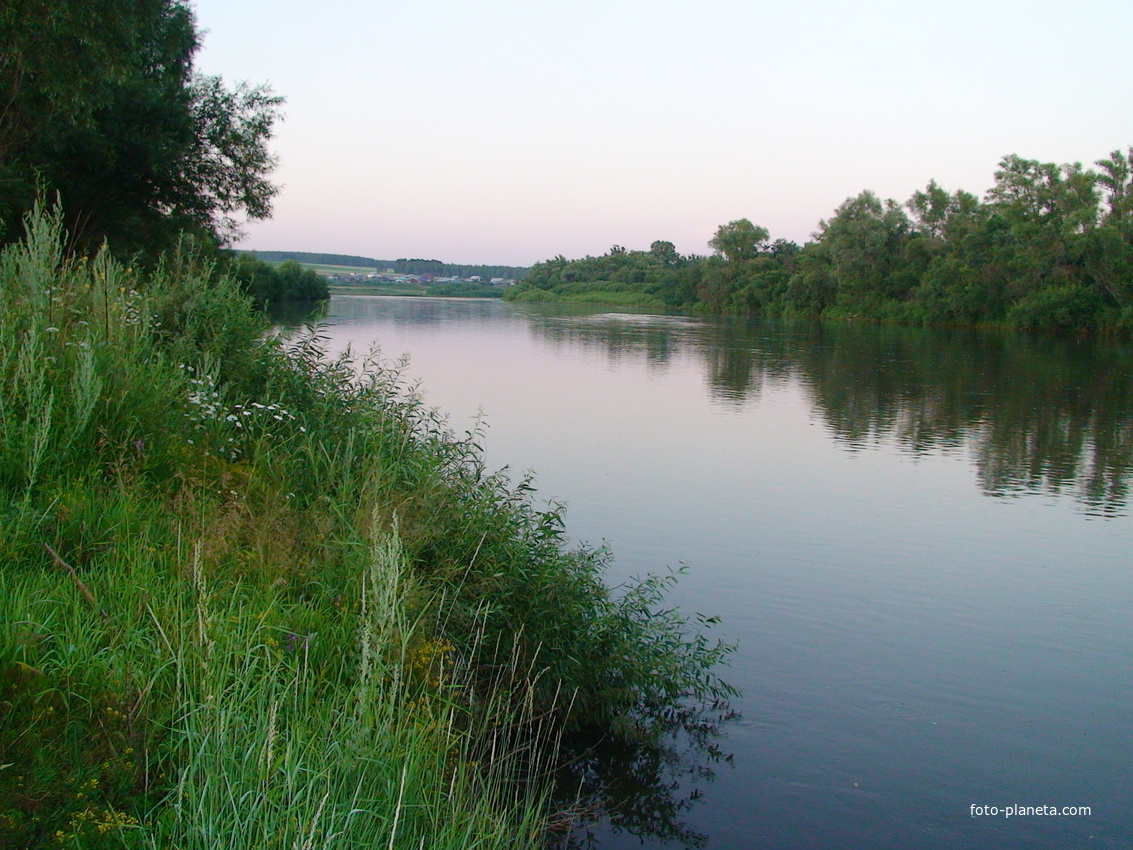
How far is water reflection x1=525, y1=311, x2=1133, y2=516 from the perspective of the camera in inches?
675

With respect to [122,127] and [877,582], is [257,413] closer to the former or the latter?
[877,582]

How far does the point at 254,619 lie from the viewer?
4266 millimetres

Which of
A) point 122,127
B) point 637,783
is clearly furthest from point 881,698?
point 122,127

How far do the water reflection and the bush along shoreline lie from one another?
417 inches

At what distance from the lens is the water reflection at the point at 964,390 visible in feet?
56.3

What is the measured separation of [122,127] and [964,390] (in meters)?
23.4

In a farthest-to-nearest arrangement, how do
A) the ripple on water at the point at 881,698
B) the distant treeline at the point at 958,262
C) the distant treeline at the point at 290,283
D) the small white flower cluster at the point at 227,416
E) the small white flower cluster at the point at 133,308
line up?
the distant treeline at the point at 290,283
the distant treeline at the point at 958,262
the small white flower cluster at the point at 133,308
the ripple on water at the point at 881,698
the small white flower cluster at the point at 227,416

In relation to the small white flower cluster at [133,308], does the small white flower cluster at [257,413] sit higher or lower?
lower

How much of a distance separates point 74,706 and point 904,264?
79.2 meters

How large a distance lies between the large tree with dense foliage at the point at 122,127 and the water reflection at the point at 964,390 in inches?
574

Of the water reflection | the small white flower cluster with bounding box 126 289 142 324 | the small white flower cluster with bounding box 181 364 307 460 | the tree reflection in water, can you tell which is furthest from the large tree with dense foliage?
the water reflection

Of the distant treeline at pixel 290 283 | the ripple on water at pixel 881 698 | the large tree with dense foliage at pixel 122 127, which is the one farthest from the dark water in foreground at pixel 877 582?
the distant treeline at pixel 290 283

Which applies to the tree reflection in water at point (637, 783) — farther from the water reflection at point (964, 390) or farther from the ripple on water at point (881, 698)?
the water reflection at point (964, 390)

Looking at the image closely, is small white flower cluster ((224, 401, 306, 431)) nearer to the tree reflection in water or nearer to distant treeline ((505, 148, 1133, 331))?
the tree reflection in water
